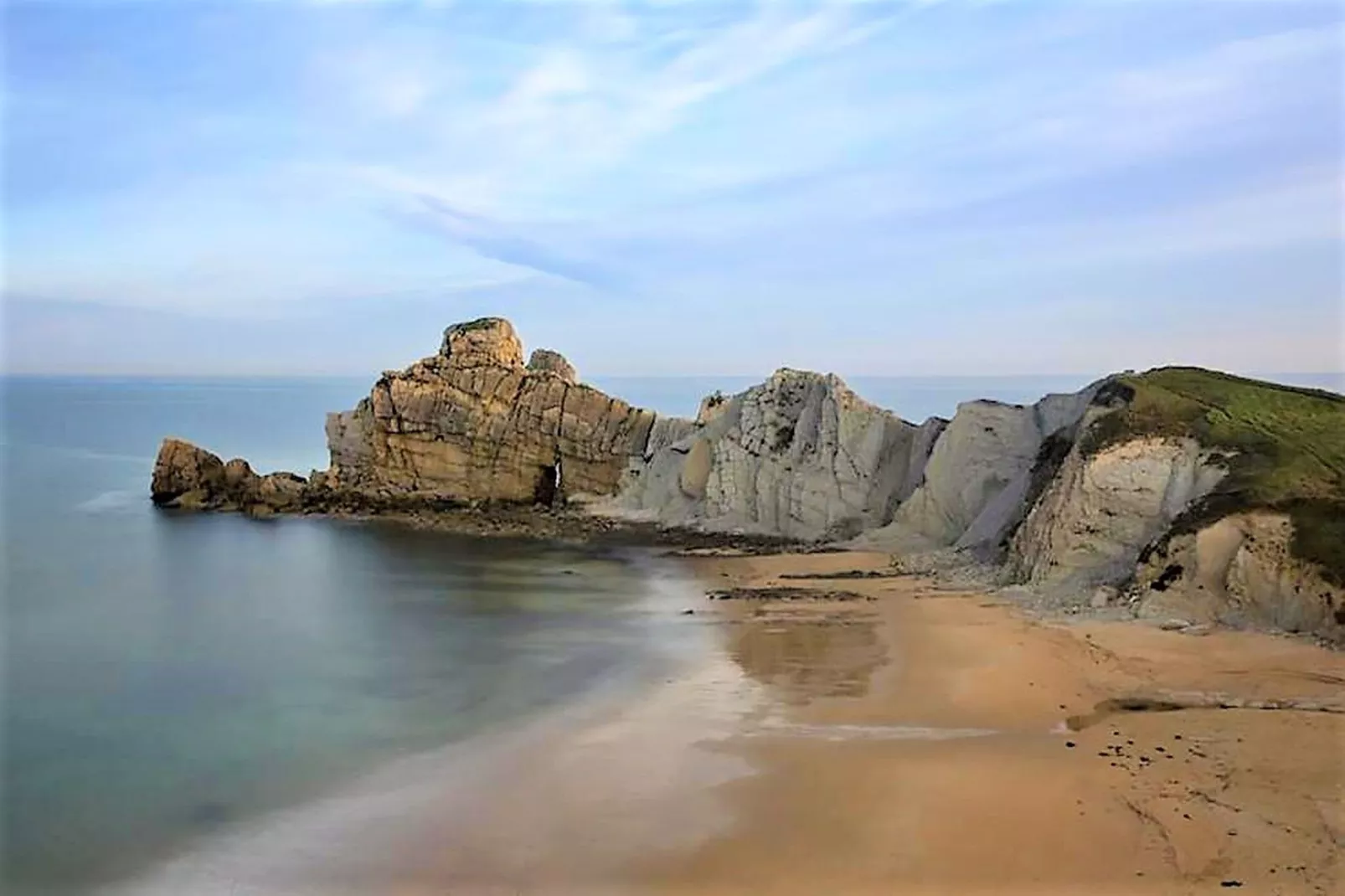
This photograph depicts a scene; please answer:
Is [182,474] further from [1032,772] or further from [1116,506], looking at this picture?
[1032,772]

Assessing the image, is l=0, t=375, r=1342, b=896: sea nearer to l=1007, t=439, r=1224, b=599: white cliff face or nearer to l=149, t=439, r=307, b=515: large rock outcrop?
l=149, t=439, r=307, b=515: large rock outcrop

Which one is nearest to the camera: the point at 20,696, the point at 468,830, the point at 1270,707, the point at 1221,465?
the point at 468,830

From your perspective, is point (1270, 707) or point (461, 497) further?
point (461, 497)

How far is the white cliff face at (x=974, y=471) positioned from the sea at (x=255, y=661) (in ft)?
20.5

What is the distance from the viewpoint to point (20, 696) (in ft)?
52.5

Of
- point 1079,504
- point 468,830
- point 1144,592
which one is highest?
point 1079,504

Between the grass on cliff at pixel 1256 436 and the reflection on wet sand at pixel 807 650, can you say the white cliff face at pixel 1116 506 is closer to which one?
the grass on cliff at pixel 1256 436

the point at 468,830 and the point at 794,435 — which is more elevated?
the point at 794,435

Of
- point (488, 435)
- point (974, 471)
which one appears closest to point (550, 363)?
point (488, 435)

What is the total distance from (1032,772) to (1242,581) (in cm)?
701

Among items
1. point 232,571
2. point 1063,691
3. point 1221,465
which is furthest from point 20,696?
point 1221,465

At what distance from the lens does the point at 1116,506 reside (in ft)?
62.8

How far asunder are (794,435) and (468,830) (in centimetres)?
2223

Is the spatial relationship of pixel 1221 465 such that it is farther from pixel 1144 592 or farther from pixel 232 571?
pixel 232 571
